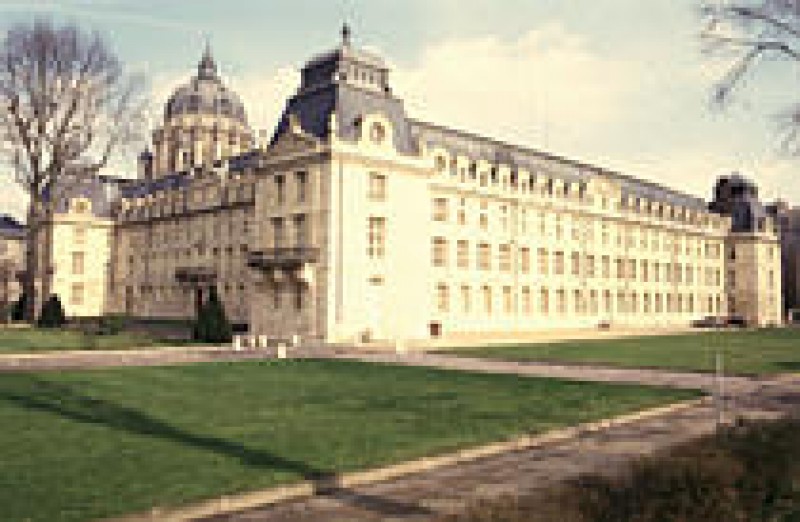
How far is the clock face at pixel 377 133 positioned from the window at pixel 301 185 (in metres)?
5.39

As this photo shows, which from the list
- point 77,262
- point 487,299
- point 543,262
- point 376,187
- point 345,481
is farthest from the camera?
point 77,262

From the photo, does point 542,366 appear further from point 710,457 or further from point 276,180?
point 276,180

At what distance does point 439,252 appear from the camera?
5403 centimetres

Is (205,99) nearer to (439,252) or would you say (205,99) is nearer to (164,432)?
(439,252)

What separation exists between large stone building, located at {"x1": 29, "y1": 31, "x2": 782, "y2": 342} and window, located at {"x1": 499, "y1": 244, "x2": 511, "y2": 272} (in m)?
0.37

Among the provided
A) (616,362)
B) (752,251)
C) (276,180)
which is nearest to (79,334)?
(276,180)

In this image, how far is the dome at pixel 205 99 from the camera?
345 feet

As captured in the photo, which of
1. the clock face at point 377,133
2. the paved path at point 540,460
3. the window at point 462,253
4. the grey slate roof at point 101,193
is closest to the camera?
the paved path at point 540,460

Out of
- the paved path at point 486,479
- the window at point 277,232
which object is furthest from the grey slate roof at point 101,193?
the paved path at point 486,479

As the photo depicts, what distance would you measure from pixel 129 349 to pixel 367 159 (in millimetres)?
19282

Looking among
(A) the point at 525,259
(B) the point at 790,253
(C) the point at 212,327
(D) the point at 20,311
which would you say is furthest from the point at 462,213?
(B) the point at 790,253

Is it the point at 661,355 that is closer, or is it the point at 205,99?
the point at 661,355

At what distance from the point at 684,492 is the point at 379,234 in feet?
128

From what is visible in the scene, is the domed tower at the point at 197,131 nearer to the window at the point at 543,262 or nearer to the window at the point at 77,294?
the window at the point at 77,294
